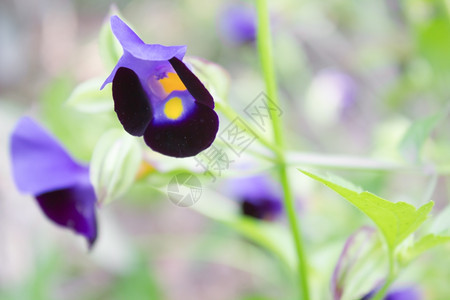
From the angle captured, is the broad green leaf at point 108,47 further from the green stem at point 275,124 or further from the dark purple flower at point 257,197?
the dark purple flower at point 257,197

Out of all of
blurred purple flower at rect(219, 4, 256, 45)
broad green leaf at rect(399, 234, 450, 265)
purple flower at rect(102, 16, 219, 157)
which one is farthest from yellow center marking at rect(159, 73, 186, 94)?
blurred purple flower at rect(219, 4, 256, 45)

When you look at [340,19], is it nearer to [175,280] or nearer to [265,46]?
[265,46]

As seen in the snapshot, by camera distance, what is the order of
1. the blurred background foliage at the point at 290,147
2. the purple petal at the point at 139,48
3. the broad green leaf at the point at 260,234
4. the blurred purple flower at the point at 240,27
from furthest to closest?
the blurred purple flower at the point at 240,27, the blurred background foliage at the point at 290,147, the broad green leaf at the point at 260,234, the purple petal at the point at 139,48

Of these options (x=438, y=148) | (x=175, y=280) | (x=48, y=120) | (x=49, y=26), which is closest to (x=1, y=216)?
(x=175, y=280)

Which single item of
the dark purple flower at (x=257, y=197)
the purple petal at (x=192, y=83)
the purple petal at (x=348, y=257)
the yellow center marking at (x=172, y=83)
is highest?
the dark purple flower at (x=257, y=197)

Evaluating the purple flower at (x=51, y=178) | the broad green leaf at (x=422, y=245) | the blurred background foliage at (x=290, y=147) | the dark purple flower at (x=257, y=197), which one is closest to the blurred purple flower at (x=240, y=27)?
the blurred background foliage at (x=290, y=147)

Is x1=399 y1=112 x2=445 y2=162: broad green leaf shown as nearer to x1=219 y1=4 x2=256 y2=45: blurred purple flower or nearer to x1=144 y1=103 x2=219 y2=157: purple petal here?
x1=144 y1=103 x2=219 y2=157: purple petal

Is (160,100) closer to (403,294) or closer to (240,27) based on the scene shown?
(403,294)
